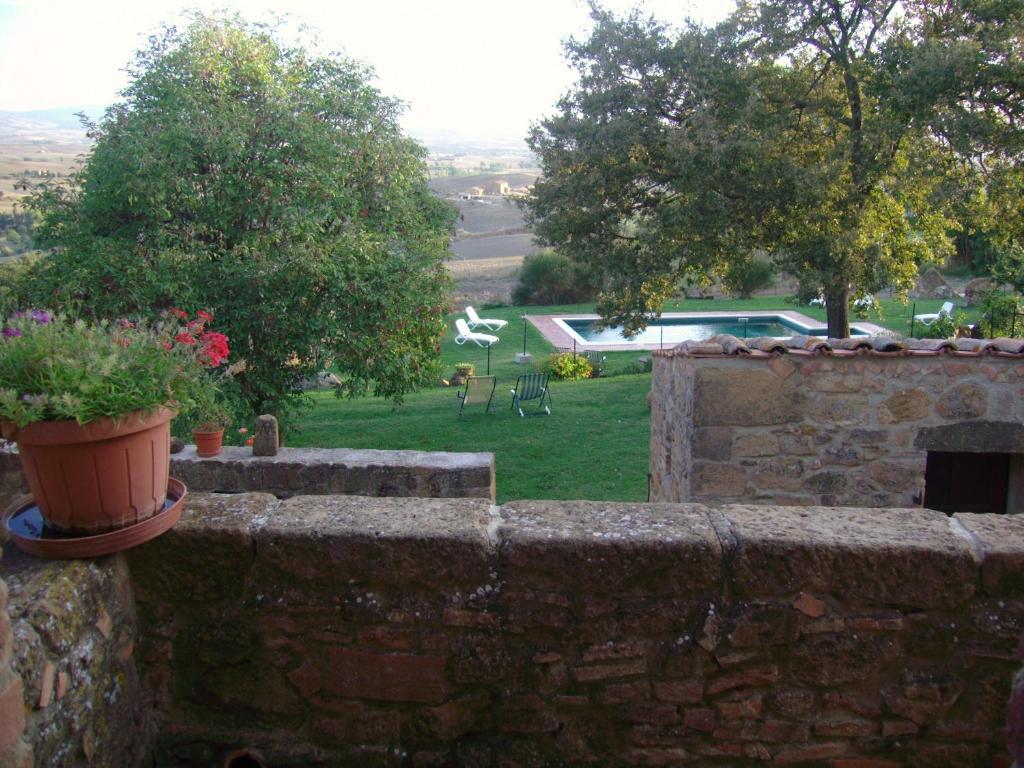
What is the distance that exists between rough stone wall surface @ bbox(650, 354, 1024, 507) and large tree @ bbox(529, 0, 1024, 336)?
711cm

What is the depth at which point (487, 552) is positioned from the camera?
2.29 meters

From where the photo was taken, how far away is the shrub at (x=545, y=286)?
92.5 ft

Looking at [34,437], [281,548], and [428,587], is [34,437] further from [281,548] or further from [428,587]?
[428,587]

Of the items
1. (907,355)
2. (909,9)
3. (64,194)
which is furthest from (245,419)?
(909,9)

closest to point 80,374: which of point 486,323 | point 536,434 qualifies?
point 536,434

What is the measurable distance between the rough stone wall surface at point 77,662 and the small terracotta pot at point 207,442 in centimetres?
330

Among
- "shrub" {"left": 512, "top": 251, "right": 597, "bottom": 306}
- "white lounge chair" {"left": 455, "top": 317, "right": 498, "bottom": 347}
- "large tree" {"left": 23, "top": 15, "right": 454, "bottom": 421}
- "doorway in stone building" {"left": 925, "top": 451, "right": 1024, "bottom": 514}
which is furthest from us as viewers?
"shrub" {"left": 512, "top": 251, "right": 597, "bottom": 306}

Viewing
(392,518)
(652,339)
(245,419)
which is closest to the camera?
(392,518)

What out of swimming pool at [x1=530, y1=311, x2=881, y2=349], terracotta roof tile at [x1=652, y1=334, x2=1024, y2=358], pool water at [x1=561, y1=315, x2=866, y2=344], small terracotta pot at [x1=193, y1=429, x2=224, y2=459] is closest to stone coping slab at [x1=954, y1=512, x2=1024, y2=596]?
terracotta roof tile at [x1=652, y1=334, x2=1024, y2=358]

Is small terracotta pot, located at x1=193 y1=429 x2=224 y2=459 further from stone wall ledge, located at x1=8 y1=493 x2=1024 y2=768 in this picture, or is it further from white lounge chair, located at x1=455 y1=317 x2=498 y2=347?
white lounge chair, located at x1=455 y1=317 x2=498 y2=347

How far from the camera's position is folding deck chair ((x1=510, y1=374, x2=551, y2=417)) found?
12969 millimetres

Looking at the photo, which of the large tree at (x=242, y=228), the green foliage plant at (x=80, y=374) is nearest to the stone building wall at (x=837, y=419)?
the green foliage plant at (x=80, y=374)

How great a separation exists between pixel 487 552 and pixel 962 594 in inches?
50.3

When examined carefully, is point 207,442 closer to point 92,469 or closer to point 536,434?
point 92,469
